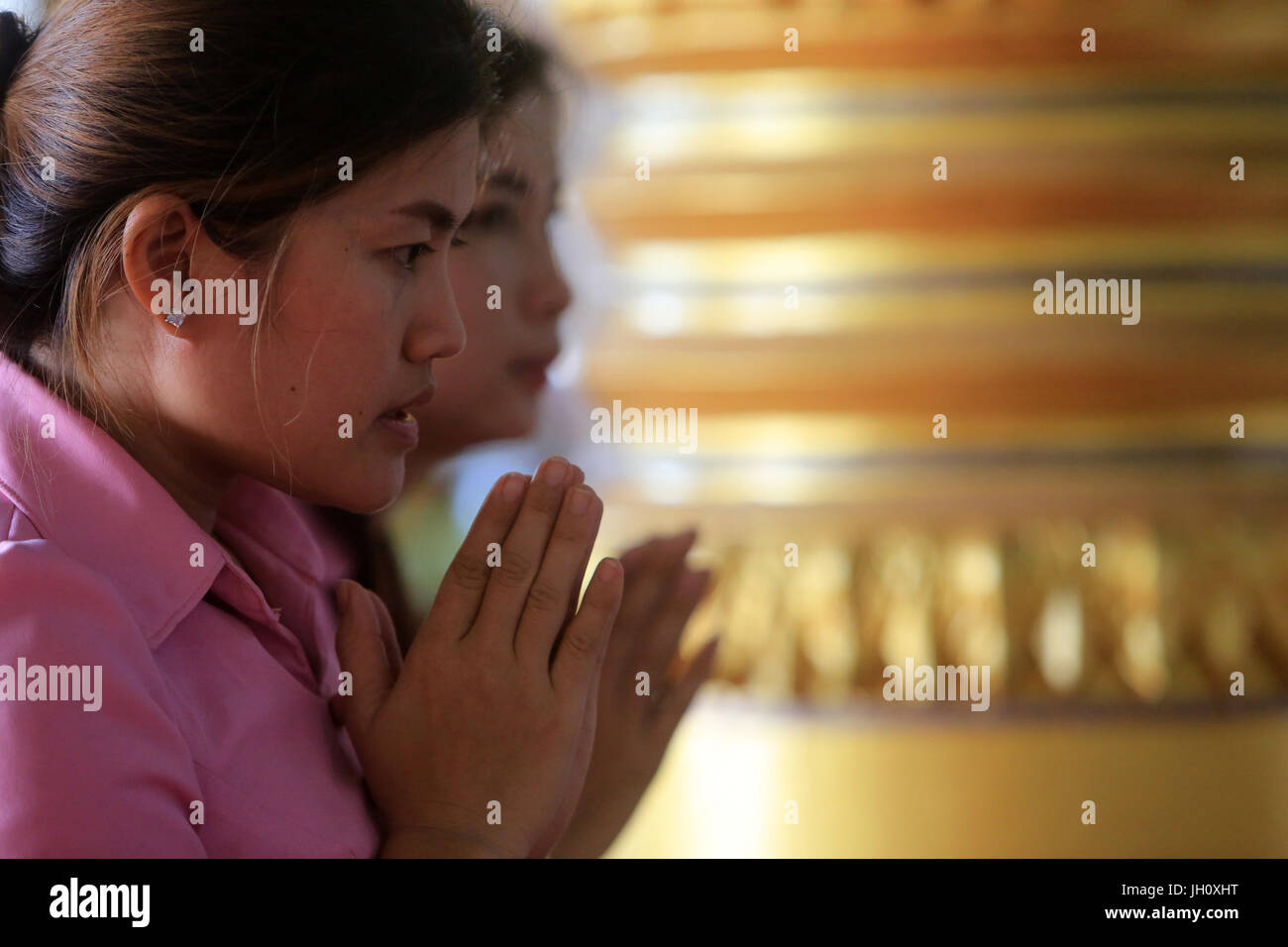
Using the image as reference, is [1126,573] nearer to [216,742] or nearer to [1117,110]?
[1117,110]

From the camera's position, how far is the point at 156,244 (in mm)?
275

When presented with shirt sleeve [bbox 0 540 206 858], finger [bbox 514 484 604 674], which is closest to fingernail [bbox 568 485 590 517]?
finger [bbox 514 484 604 674]

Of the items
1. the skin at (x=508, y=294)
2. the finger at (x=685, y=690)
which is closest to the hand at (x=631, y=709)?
the finger at (x=685, y=690)

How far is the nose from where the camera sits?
30cm

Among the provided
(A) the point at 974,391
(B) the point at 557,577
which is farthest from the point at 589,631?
(A) the point at 974,391

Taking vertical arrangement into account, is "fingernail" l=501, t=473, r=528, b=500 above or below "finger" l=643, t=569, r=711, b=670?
above


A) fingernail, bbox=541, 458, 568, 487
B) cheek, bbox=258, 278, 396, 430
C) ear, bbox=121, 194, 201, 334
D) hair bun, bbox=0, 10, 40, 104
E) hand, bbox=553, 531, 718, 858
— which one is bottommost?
hand, bbox=553, 531, 718, 858

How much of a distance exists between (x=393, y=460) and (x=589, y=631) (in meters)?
0.06

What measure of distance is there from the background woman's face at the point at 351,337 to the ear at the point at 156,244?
16mm

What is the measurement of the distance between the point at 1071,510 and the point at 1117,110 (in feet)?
0.36

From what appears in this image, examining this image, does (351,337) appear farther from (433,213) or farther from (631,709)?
(631,709)

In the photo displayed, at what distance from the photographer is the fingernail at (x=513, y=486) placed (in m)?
0.30

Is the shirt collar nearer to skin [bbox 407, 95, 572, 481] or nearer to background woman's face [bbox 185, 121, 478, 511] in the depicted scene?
background woman's face [bbox 185, 121, 478, 511]
